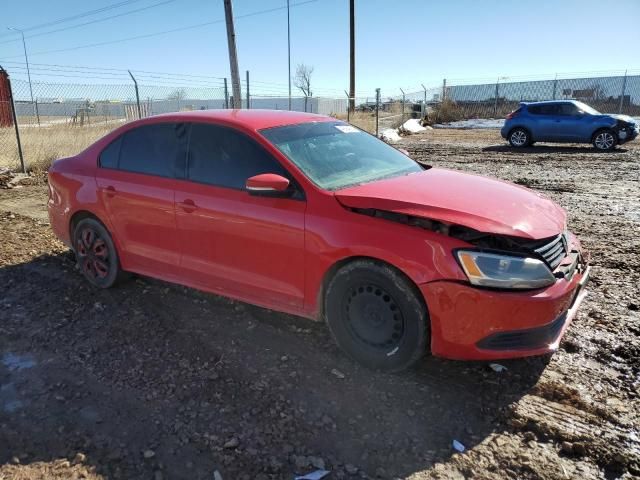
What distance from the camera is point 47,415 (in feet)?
9.76

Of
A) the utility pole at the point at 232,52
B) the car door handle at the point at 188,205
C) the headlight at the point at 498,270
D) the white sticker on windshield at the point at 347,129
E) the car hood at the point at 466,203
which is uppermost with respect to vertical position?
the utility pole at the point at 232,52

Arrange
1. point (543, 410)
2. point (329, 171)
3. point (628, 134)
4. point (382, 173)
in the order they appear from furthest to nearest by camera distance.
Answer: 1. point (628, 134)
2. point (382, 173)
3. point (329, 171)
4. point (543, 410)

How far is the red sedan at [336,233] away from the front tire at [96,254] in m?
0.02

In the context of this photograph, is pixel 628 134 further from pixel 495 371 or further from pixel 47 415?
pixel 47 415

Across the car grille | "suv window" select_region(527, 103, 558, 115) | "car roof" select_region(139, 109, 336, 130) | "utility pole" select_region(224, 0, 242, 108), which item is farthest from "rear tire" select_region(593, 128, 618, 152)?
the car grille

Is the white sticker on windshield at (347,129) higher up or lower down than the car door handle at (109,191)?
higher up

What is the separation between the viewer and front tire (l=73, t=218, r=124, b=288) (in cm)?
470

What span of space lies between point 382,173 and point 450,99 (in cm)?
2946

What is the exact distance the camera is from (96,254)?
15.8 ft

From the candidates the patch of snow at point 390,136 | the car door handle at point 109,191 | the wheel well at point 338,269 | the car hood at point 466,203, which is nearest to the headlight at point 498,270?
the car hood at point 466,203

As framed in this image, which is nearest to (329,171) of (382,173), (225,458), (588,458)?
(382,173)

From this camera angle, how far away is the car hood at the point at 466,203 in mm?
2980

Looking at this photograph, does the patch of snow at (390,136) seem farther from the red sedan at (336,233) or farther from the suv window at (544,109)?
the red sedan at (336,233)

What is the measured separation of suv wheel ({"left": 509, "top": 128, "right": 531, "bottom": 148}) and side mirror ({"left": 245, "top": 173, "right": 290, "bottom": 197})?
1517 centimetres
